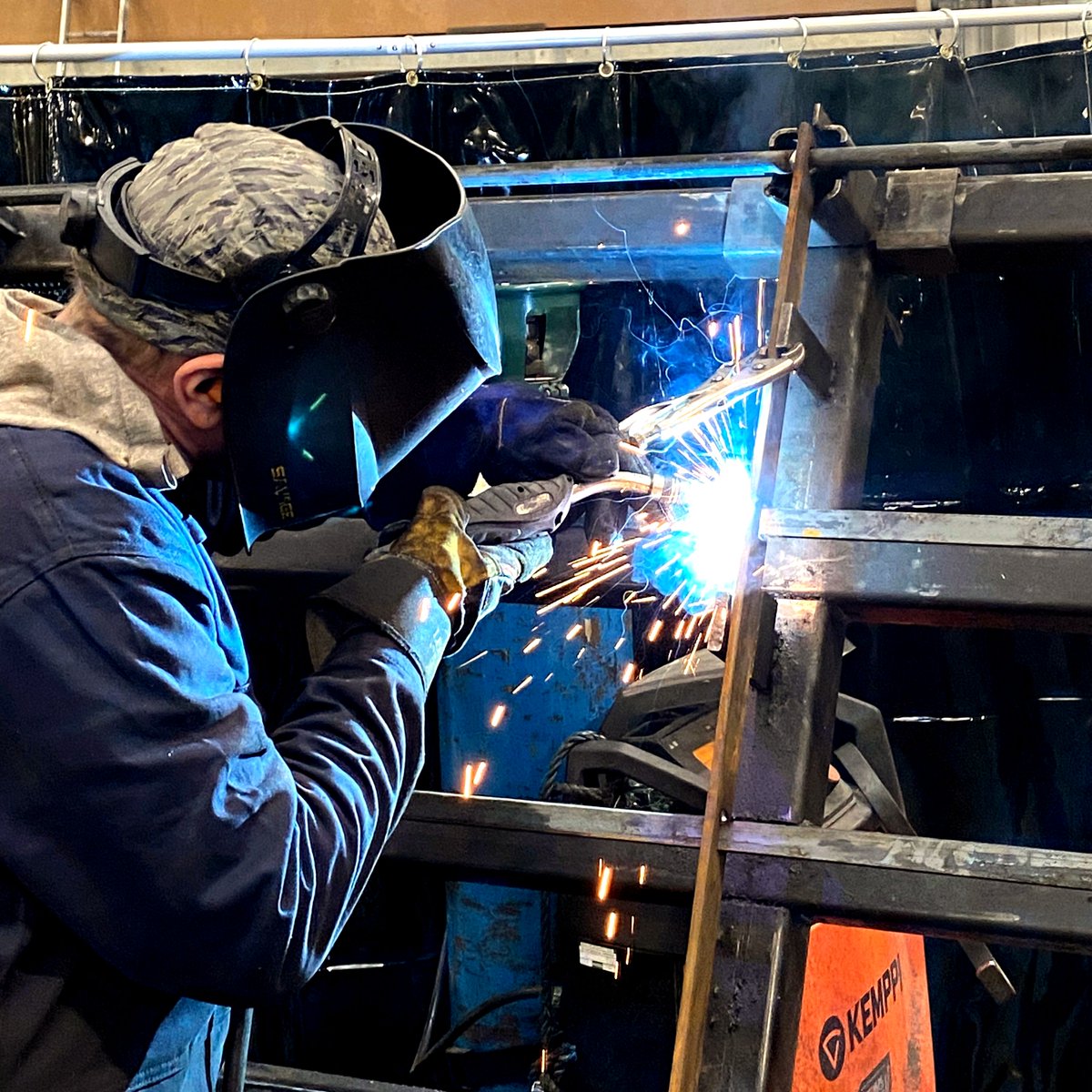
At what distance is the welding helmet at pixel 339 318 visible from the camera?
87 cm

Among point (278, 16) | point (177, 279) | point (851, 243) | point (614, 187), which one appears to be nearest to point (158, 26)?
point (278, 16)

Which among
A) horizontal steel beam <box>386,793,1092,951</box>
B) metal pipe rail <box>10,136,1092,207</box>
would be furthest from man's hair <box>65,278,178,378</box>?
metal pipe rail <box>10,136,1092,207</box>

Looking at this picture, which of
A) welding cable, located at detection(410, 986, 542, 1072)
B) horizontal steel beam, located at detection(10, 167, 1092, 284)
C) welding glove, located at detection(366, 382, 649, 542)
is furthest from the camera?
welding cable, located at detection(410, 986, 542, 1072)

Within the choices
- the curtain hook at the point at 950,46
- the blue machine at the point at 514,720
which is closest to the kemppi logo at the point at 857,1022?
the blue machine at the point at 514,720

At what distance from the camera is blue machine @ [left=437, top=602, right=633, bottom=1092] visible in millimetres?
2373

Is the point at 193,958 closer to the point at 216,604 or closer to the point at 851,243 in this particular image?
the point at 216,604

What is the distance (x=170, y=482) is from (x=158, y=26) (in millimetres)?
1738

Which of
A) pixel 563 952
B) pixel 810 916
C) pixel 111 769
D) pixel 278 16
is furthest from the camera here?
pixel 278 16

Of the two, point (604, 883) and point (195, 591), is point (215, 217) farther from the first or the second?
point (604, 883)

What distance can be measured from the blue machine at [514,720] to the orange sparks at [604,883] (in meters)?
1.11

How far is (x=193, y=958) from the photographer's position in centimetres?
81

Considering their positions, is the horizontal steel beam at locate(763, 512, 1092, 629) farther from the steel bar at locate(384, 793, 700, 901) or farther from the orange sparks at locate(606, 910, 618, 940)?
the orange sparks at locate(606, 910, 618, 940)

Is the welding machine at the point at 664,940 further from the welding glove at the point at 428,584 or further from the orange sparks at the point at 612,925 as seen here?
the welding glove at the point at 428,584

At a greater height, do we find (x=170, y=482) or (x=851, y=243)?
(x=851, y=243)
